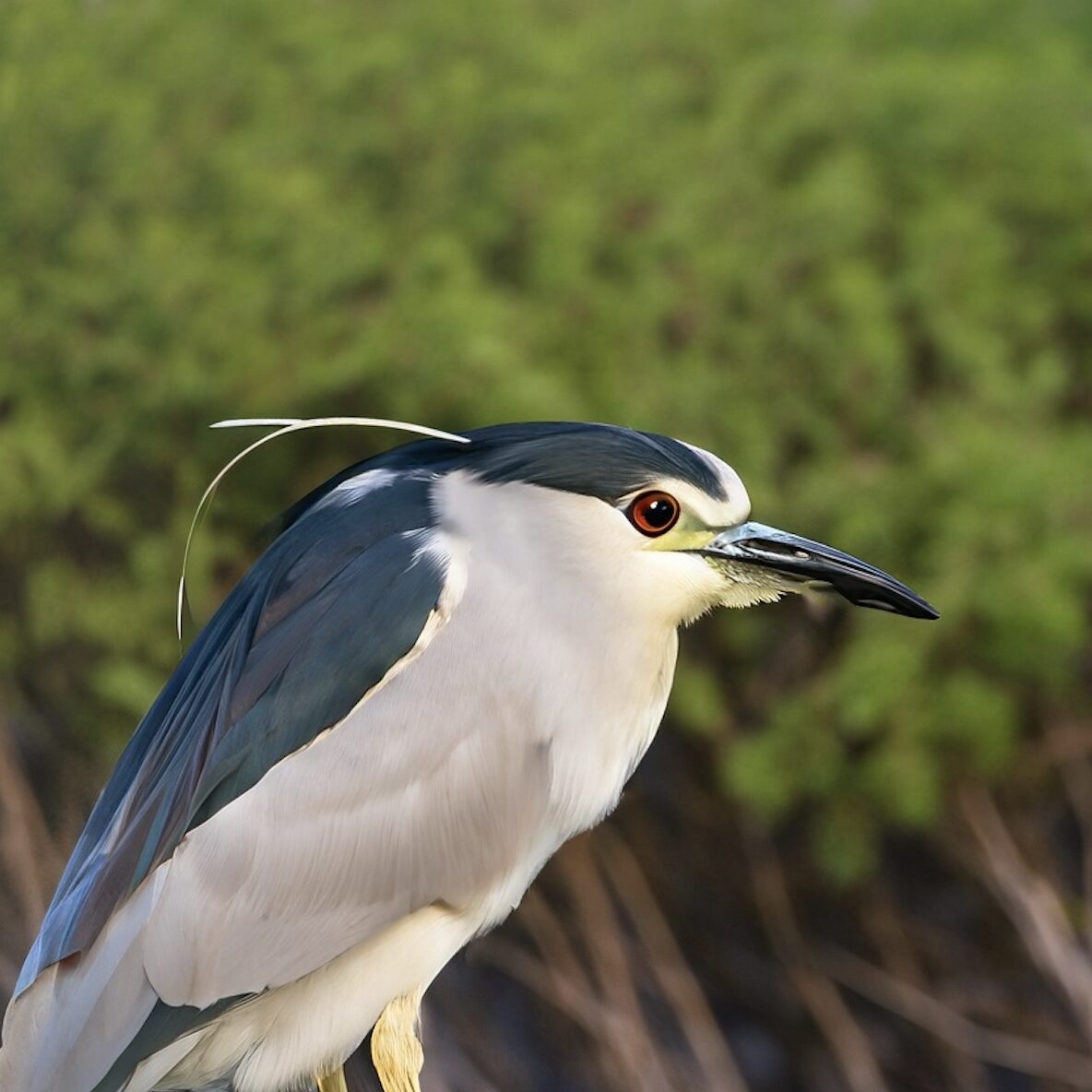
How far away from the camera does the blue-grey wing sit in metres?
1.59

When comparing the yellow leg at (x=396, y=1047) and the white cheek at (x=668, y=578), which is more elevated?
the white cheek at (x=668, y=578)

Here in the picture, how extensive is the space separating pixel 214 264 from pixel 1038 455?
1.89 m

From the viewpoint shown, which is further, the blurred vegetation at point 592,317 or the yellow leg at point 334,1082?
the blurred vegetation at point 592,317

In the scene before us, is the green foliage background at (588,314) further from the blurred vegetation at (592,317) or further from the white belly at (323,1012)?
the white belly at (323,1012)

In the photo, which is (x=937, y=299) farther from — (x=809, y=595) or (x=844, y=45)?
(x=809, y=595)

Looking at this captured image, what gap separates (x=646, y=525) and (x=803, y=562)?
0.53 feet

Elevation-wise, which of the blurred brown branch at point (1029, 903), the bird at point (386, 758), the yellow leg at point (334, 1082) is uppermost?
the bird at point (386, 758)

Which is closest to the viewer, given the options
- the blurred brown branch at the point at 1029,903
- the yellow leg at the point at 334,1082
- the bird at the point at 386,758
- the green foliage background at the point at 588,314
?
→ the bird at the point at 386,758

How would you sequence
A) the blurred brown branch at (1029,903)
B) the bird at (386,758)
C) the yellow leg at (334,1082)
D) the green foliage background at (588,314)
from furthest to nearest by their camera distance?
the blurred brown branch at (1029,903), the green foliage background at (588,314), the yellow leg at (334,1082), the bird at (386,758)

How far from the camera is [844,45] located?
15.6ft

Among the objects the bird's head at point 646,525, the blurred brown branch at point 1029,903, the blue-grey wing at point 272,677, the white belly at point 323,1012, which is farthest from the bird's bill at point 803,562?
the blurred brown branch at point 1029,903

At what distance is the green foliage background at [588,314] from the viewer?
11.3 feet

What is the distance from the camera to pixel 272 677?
5.31 ft

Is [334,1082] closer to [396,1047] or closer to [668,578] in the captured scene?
[396,1047]
